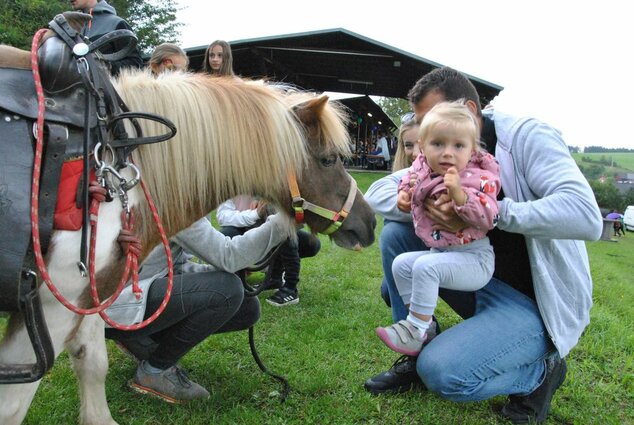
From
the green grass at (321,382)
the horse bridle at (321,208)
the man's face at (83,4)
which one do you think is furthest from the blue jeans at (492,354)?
the man's face at (83,4)

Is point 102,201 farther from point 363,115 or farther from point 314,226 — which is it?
point 363,115

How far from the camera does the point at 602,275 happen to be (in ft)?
22.0

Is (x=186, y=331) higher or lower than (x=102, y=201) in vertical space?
lower

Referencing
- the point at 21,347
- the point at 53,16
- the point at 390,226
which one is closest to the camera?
the point at 21,347

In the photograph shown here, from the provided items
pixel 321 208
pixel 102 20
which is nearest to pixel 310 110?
pixel 321 208

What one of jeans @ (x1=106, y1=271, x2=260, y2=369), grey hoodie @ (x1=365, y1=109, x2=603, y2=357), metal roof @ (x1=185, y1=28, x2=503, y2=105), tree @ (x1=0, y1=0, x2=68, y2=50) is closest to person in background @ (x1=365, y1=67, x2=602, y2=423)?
grey hoodie @ (x1=365, y1=109, x2=603, y2=357)

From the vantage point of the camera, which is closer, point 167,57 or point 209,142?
point 209,142

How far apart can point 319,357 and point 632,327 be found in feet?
9.70

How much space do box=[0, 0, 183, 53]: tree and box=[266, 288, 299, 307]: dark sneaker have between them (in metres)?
6.43

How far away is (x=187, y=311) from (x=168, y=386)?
484 mm

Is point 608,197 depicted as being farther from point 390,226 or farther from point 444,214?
point 444,214

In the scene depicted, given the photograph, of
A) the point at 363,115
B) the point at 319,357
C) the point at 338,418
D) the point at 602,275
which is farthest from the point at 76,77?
the point at 363,115

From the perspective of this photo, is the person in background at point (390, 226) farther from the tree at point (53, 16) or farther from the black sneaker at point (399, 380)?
the tree at point (53, 16)

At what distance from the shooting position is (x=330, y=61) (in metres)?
15.2
